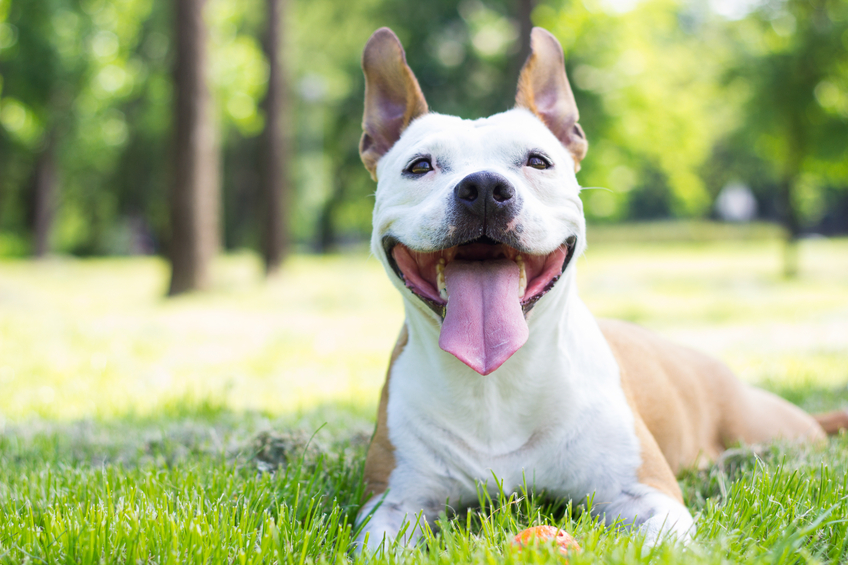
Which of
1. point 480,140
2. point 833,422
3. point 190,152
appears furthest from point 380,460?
point 190,152

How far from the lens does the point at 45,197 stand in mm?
25500

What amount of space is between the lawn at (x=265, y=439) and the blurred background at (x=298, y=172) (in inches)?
3.2

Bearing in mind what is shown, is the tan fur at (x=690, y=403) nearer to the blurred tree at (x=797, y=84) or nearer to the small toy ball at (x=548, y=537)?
the small toy ball at (x=548, y=537)

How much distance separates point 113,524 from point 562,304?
1628mm

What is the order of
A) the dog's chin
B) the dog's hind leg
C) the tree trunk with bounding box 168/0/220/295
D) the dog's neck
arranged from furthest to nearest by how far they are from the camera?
the tree trunk with bounding box 168/0/220/295, the dog's hind leg, the dog's neck, the dog's chin

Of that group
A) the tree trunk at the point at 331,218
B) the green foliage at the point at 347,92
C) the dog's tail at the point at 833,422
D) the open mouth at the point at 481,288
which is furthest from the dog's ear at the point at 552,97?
the tree trunk at the point at 331,218

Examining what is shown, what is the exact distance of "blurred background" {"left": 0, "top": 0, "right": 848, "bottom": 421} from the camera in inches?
274

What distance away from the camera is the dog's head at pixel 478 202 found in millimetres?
2248

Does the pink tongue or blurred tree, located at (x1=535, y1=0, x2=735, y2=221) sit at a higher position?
blurred tree, located at (x1=535, y1=0, x2=735, y2=221)

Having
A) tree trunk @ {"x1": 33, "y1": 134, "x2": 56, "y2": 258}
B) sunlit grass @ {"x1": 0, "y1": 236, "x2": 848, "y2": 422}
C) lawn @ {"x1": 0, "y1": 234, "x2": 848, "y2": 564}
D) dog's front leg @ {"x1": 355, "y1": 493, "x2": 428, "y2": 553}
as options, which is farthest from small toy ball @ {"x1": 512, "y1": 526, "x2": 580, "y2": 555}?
tree trunk @ {"x1": 33, "y1": 134, "x2": 56, "y2": 258}

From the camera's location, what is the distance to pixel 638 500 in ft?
7.73

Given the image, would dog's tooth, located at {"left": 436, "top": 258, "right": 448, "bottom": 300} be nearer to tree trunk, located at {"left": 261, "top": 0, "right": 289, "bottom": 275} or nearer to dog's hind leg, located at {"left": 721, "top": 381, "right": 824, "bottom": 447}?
dog's hind leg, located at {"left": 721, "top": 381, "right": 824, "bottom": 447}

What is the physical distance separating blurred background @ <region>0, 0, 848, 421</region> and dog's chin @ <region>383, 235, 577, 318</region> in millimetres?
1323

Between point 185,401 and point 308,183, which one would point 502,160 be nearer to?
point 185,401
